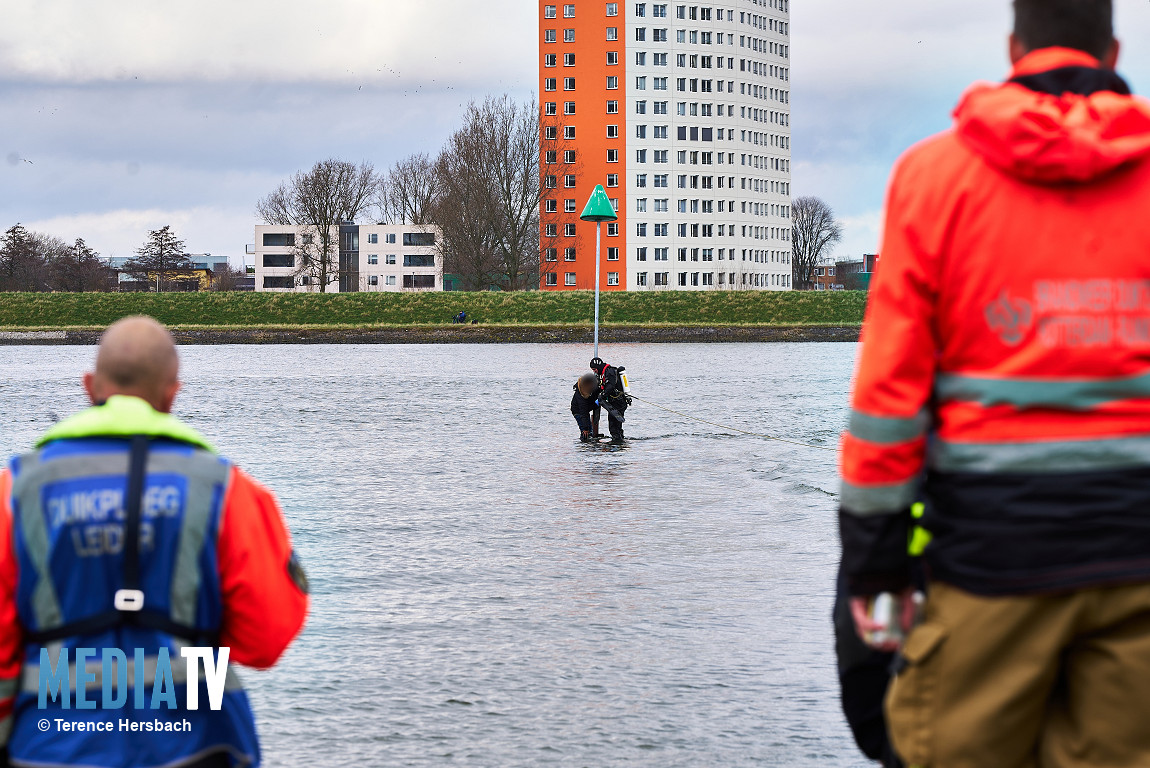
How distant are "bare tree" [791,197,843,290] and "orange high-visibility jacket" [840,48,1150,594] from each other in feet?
494

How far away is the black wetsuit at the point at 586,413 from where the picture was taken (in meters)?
18.2

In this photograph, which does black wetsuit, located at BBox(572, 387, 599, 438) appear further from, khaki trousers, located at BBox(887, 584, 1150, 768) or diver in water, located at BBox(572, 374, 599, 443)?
khaki trousers, located at BBox(887, 584, 1150, 768)

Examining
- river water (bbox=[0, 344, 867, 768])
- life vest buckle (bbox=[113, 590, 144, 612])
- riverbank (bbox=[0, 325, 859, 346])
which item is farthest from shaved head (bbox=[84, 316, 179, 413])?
riverbank (bbox=[0, 325, 859, 346])

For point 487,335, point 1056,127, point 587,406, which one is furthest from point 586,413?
point 487,335

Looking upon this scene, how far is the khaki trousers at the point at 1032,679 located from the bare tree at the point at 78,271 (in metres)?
122

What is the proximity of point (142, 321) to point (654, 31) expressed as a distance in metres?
128

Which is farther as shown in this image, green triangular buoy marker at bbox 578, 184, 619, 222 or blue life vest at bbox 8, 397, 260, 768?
green triangular buoy marker at bbox 578, 184, 619, 222

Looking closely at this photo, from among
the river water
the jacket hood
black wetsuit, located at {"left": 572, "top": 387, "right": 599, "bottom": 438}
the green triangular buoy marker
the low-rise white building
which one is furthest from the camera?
the low-rise white building

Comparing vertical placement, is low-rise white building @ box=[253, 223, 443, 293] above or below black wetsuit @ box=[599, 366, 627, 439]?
above

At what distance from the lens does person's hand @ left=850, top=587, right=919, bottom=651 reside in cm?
256

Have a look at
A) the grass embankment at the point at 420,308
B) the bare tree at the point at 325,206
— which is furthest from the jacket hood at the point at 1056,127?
the bare tree at the point at 325,206

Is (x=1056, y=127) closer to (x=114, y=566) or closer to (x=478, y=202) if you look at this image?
(x=114, y=566)

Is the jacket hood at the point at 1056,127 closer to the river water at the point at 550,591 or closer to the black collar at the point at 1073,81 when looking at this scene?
the black collar at the point at 1073,81

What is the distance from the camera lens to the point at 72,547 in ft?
8.61
